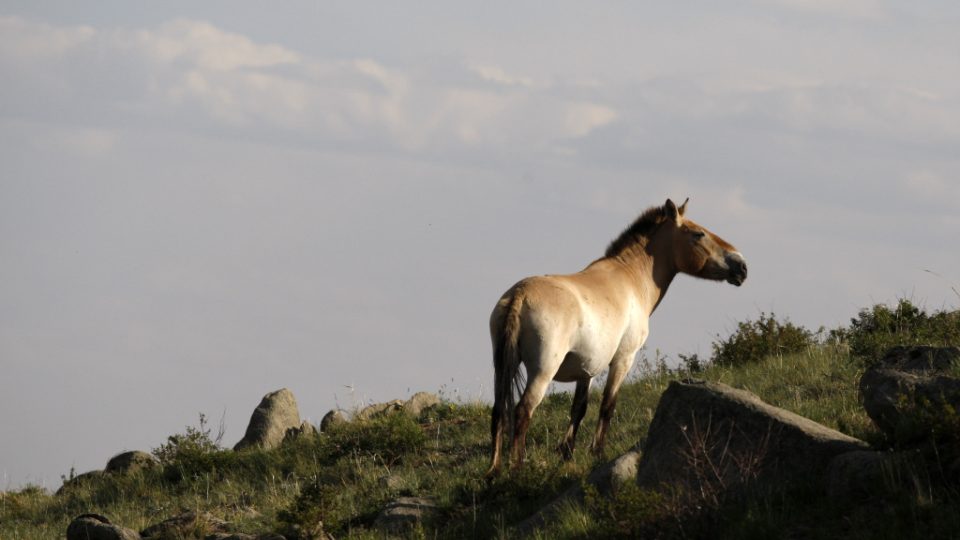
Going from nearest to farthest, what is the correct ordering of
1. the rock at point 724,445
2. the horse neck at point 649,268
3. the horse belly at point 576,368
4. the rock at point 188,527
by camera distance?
1. the rock at point 724,445
2. the rock at point 188,527
3. the horse belly at point 576,368
4. the horse neck at point 649,268

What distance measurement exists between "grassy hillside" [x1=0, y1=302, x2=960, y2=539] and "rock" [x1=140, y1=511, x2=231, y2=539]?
0.24 m

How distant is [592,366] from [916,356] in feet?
9.85

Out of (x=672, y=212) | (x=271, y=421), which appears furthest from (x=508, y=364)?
(x=271, y=421)

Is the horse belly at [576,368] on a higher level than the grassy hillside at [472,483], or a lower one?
higher

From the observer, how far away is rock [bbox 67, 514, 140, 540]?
404 inches

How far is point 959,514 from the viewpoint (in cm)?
680

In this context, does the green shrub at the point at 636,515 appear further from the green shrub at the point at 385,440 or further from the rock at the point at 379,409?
the rock at the point at 379,409

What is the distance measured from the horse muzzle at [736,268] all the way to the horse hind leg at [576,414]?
2.46 m

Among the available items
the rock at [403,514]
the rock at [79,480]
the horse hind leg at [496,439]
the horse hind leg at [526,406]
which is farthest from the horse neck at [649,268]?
the rock at [79,480]

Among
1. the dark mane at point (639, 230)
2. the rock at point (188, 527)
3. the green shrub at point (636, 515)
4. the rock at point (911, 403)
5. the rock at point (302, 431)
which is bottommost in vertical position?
the rock at point (188, 527)

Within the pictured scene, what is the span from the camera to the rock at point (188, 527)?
1061 cm

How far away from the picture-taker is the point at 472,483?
10383 millimetres

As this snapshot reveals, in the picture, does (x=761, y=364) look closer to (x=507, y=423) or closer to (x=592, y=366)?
(x=592, y=366)

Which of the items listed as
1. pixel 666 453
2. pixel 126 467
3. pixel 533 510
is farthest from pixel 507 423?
pixel 126 467
